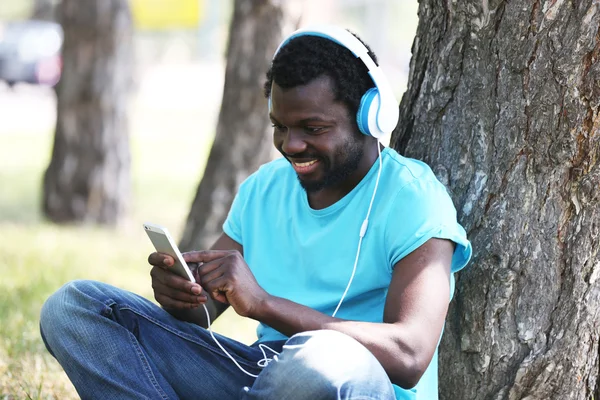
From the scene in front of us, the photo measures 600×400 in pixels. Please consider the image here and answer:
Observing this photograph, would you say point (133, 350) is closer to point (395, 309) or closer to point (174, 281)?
point (174, 281)

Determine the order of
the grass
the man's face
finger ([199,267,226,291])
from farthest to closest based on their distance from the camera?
the grass, the man's face, finger ([199,267,226,291])

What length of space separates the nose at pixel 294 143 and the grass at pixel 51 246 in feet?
5.11

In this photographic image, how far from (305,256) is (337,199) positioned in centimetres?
22

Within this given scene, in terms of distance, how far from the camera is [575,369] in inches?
128

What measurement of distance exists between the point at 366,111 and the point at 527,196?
0.65 metres

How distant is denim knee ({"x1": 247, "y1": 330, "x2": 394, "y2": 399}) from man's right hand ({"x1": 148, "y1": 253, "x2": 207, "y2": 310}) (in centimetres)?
45

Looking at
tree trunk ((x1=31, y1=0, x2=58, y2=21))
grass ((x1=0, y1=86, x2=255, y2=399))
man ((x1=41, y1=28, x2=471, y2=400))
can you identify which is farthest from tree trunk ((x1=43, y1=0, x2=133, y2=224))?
tree trunk ((x1=31, y1=0, x2=58, y2=21))

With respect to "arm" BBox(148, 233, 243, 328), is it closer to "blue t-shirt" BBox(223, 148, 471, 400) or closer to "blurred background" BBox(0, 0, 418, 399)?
"blue t-shirt" BBox(223, 148, 471, 400)

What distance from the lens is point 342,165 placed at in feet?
10.2

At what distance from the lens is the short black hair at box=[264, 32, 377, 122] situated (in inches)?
A: 121

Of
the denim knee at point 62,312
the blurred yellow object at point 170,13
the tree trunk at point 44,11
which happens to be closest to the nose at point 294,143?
the denim knee at point 62,312

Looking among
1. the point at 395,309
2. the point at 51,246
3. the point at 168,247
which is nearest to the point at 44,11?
the point at 51,246

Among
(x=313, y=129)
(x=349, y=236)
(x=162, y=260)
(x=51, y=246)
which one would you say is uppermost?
(x=313, y=129)

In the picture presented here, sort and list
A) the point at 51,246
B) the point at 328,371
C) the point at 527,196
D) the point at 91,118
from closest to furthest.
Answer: the point at 328,371 < the point at 527,196 < the point at 51,246 < the point at 91,118
